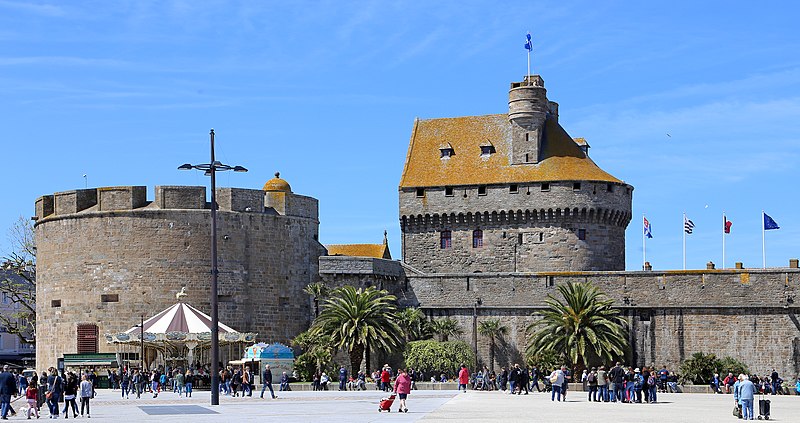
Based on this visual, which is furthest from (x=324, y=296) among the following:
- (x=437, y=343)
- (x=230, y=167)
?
(x=230, y=167)

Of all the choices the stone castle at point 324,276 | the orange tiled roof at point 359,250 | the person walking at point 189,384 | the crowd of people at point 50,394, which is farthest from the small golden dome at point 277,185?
the crowd of people at point 50,394

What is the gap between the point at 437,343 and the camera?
182ft

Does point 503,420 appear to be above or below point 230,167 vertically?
below

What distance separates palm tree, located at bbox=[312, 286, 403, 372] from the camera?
53.0 metres

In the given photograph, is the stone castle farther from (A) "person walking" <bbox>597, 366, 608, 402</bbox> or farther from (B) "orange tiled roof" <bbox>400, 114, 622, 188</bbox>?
(A) "person walking" <bbox>597, 366, 608, 402</bbox>

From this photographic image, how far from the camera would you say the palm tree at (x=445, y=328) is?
57.5 metres

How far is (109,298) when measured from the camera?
53781mm

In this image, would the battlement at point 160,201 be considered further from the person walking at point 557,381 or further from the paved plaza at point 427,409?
the person walking at point 557,381

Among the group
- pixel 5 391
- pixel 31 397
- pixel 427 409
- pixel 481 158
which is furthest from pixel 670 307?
pixel 5 391

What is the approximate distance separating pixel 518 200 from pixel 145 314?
20017mm

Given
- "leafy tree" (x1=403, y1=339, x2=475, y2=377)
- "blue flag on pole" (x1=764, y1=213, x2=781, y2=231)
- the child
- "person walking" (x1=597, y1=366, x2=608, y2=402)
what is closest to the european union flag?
"blue flag on pole" (x1=764, y1=213, x2=781, y2=231)

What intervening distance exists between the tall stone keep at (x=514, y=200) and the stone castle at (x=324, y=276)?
12 centimetres

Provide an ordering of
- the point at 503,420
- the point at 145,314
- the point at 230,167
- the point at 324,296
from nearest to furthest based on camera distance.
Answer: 1. the point at 503,420
2. the point at 230,167
3. the point at 145,314
4. the point at 324,296

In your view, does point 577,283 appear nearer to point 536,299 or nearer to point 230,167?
point 536,299
